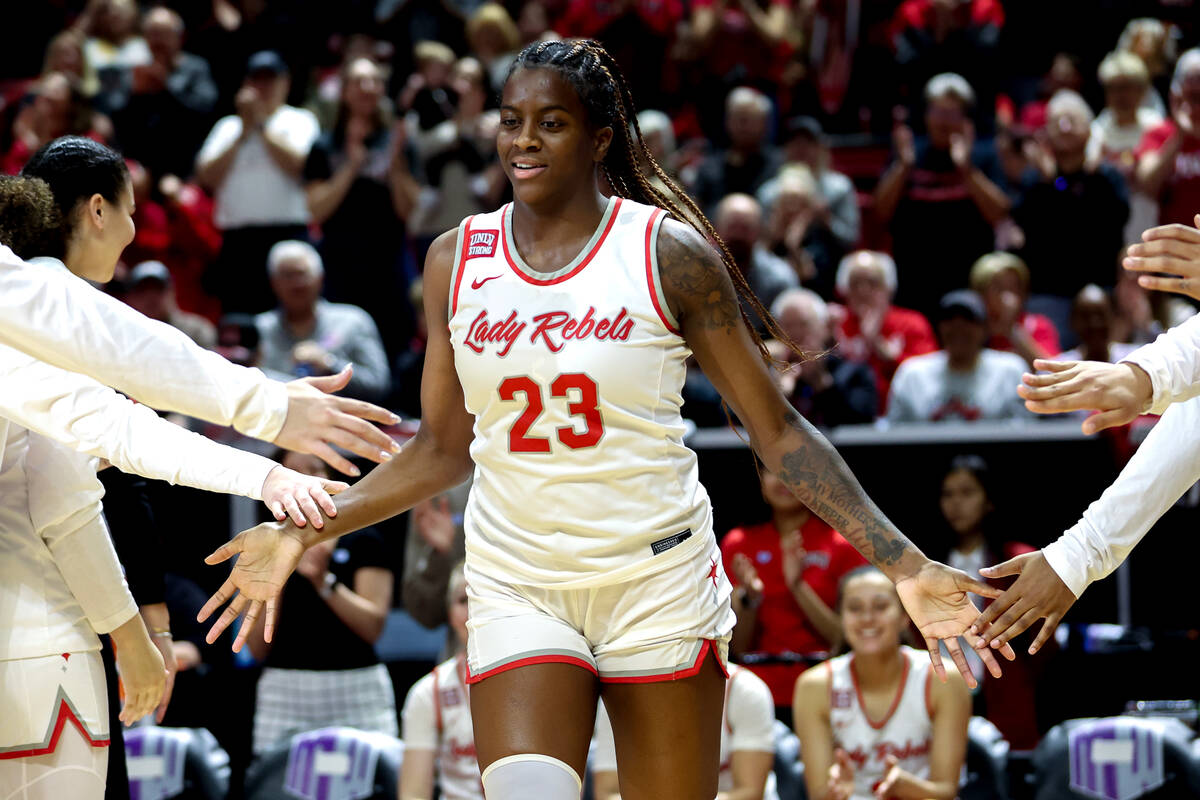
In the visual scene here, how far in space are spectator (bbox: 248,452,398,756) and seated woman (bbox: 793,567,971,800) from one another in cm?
167

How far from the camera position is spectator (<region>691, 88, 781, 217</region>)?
9.37 metres

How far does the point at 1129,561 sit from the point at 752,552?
1.76 m

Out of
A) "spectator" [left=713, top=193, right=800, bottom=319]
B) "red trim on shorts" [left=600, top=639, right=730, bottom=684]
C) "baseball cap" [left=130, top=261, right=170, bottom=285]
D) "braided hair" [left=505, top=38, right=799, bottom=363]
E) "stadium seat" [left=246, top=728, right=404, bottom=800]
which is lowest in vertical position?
→ "stadium seat" [left=246, top=728, right=404, bottom=800]

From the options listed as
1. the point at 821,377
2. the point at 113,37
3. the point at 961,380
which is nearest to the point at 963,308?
the point at 961,380

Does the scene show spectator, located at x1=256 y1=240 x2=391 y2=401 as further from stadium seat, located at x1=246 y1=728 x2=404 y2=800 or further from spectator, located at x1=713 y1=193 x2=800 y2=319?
stadium seat, located at x1=246 y1=728 x2=404 y2=800

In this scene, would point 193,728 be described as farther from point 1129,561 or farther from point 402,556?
point 1129,561

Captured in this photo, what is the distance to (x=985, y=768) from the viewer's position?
5.68 meters

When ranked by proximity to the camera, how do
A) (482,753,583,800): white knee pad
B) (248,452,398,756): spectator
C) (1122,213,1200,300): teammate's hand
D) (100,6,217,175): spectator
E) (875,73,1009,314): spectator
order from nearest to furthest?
(482,753,583,800): white knee pad < (1122,213,1200,300): teammate's hand < (248,452,398,756): spectator < (875,73,1009,314): spectator < (100,6,217,175): spectator

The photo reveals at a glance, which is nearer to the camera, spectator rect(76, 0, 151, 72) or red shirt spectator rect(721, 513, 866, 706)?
red shirt spectator rect(721, 513, 866, 706)

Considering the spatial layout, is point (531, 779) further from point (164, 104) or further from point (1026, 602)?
point (164, 104)

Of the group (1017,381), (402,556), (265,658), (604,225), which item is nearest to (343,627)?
(265,658)

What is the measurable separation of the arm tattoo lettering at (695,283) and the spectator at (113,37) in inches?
340

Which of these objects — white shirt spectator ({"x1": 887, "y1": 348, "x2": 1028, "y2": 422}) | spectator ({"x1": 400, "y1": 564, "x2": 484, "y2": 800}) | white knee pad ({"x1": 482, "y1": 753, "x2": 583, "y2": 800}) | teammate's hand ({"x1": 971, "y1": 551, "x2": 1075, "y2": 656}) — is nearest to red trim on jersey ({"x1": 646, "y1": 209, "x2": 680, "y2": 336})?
white knee pad ({"x1": 482, "y1": 753, "x2": 583, "y2": 800})

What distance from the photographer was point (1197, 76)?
8539 millimetres
